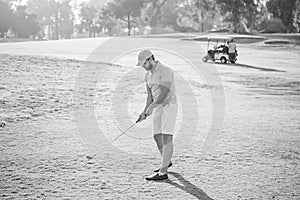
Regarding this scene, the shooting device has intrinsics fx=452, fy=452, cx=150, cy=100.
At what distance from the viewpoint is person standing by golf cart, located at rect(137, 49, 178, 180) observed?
625 cm

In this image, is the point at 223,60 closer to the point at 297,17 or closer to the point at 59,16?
the point at 297,17

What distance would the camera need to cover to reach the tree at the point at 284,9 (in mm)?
58031

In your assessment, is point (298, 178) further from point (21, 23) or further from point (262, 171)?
point (21, 23)

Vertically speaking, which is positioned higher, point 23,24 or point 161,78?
point 23,24

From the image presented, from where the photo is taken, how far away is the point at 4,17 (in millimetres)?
87375

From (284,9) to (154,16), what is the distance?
155 ft

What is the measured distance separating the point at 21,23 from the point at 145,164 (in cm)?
9096

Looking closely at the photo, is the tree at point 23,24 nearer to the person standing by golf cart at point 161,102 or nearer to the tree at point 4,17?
the tree at point 4,17

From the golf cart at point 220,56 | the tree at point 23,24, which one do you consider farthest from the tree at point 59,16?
the golf cart at point 220,56

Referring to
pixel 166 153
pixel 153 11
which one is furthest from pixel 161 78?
pixel 153 11

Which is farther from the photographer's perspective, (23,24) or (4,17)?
(23,24)

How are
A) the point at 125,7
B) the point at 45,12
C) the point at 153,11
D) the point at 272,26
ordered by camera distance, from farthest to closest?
1. the point at 45,12
2. the point at 153,11
3. the point at 125,7
4. the point at 272,26

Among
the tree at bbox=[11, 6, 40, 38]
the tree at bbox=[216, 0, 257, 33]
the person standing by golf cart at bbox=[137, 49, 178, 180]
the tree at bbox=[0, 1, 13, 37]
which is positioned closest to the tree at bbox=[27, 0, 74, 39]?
the tree at bbox=[11, 6, 40, 38]

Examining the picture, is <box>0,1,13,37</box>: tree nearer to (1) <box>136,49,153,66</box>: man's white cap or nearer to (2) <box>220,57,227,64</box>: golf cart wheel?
(2) <box>220,57,227,64</box>: golf cart wheel
